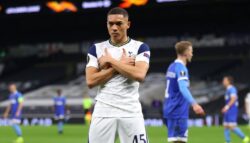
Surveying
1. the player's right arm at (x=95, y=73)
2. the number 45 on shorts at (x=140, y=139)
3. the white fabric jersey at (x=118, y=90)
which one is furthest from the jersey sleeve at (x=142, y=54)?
the number 45 on shorts at (x=140, y=139)

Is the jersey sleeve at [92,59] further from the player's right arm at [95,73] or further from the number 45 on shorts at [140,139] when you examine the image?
the number 45 on shorts at [140,139]

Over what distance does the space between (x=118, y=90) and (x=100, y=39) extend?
3320cm

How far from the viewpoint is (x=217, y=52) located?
3731 centimetres

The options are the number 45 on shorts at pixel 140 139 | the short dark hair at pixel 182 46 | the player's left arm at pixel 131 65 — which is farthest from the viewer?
the short dark hair at pixel 182 46

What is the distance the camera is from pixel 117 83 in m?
5.59

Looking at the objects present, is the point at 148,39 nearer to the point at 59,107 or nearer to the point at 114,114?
the point at 59,107

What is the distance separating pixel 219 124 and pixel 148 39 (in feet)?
34.8

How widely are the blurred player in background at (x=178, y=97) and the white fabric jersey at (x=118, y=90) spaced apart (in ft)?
11.0

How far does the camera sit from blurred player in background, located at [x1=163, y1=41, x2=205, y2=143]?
29.6ft

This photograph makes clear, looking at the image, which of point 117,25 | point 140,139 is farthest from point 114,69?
point 140,139

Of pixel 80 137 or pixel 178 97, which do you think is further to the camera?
pixel 80 137

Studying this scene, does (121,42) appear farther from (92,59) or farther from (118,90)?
(118,90)

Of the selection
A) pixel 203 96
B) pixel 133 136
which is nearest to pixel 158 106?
pixel 203 96

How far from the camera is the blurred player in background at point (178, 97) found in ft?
29.6
